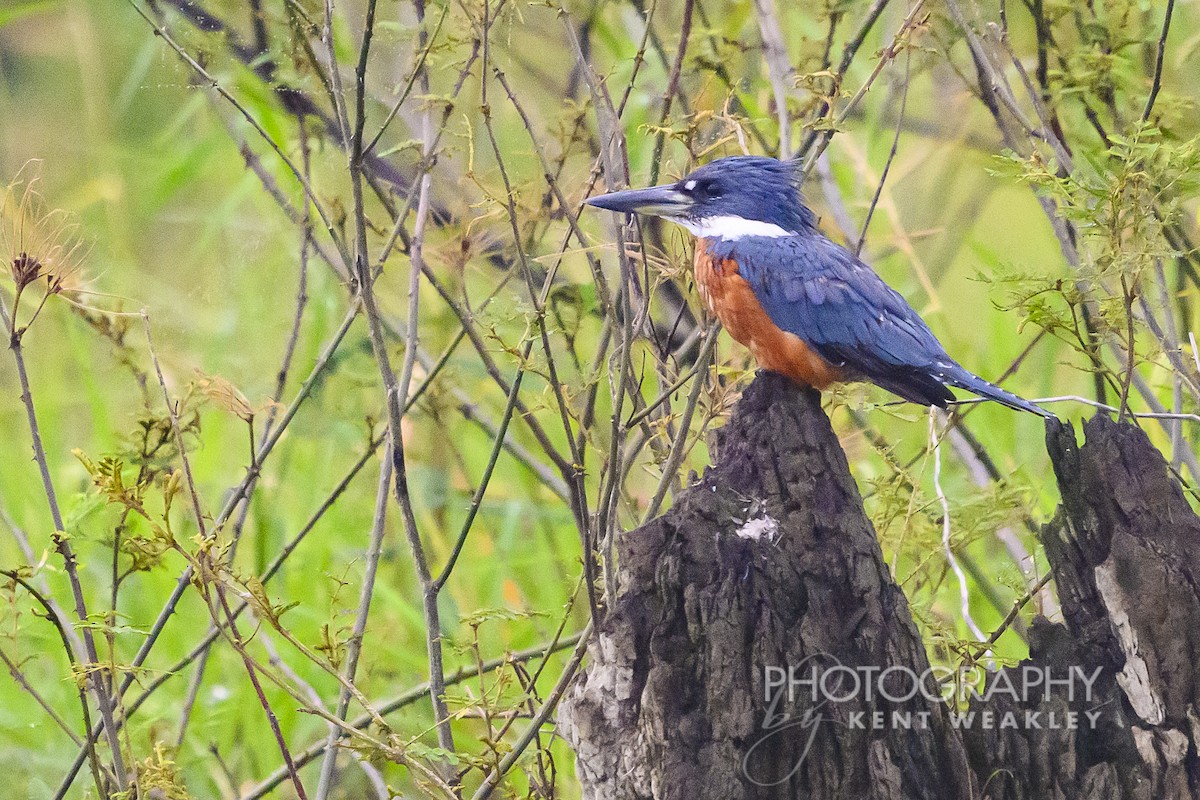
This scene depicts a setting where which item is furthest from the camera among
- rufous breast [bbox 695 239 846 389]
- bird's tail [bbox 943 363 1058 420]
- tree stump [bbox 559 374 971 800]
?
rufous breast [bbox 695 239 846 389]

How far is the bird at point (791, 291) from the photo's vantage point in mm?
2486

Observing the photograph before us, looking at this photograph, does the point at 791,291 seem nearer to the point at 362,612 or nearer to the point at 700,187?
the point at 700,187

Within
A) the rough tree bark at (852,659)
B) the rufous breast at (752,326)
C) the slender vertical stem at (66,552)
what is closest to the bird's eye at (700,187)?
the rufous breast at (752,326)

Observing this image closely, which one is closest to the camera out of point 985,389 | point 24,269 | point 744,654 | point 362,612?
point 744,654

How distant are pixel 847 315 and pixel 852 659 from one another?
0.90 meters

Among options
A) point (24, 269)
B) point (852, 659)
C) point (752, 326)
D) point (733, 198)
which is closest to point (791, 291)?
point (752, 326)

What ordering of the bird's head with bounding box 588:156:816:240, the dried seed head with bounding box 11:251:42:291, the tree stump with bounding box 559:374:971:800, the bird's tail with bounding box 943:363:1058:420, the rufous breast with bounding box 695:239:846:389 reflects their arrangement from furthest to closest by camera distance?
the bird's head with bounding box 588:156:816:240, the rufous breast with bounding box 695:239:846:389, the bird's tail with bounding box 943:363:1058:420, the dried seed head with bounding box 11:251:42:291, the tree stump with bounding box 559:374:971:800

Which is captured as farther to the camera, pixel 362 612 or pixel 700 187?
pixel 700 187

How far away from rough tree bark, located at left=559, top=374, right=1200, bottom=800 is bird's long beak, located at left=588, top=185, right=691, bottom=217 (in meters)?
0.83

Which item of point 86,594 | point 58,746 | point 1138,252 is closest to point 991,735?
point 1138,252

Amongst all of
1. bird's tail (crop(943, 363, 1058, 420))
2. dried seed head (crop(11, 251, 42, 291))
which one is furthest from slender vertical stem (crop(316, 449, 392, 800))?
bird's tail (crop(943, 363, 1058, 420))

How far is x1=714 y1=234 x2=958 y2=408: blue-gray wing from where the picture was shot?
98.1 inches

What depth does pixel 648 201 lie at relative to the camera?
272cm

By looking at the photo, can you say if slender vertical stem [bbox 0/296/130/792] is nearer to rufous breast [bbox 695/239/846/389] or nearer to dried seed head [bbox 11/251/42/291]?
dried seed head [bbox 11/251/42/291]
